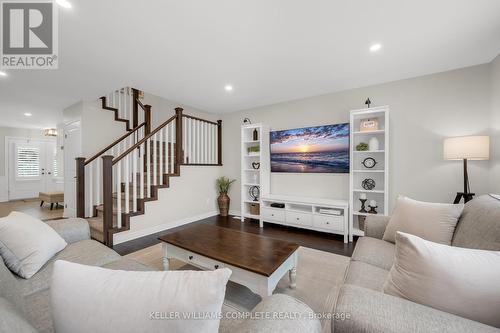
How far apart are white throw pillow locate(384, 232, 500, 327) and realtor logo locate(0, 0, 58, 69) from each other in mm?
2921

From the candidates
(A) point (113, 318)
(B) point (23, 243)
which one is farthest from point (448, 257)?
(B) point (23, 243)

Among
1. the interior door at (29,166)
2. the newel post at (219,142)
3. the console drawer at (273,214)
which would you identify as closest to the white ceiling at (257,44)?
the newel post at (219,142)

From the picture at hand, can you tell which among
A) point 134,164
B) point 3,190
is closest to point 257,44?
point 134,164

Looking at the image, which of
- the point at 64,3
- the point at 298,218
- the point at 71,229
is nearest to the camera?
the point at 64,3

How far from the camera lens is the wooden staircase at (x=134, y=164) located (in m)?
2.86

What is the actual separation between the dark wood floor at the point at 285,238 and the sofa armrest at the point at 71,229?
86 cm

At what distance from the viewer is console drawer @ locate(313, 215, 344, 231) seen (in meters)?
3.07

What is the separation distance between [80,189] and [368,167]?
4580 mm

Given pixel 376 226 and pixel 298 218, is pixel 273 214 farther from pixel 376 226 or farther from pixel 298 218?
pixel 376 226

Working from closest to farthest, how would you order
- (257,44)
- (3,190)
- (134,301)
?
1. (134,301)
2. (257,44)
3. (3,190)

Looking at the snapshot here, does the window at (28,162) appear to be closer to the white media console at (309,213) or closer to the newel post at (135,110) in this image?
the newel post at (135,110)

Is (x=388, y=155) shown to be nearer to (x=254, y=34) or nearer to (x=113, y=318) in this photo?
(x=254, y=34)

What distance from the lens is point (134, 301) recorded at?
0.51m

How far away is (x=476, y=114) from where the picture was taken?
258cm
